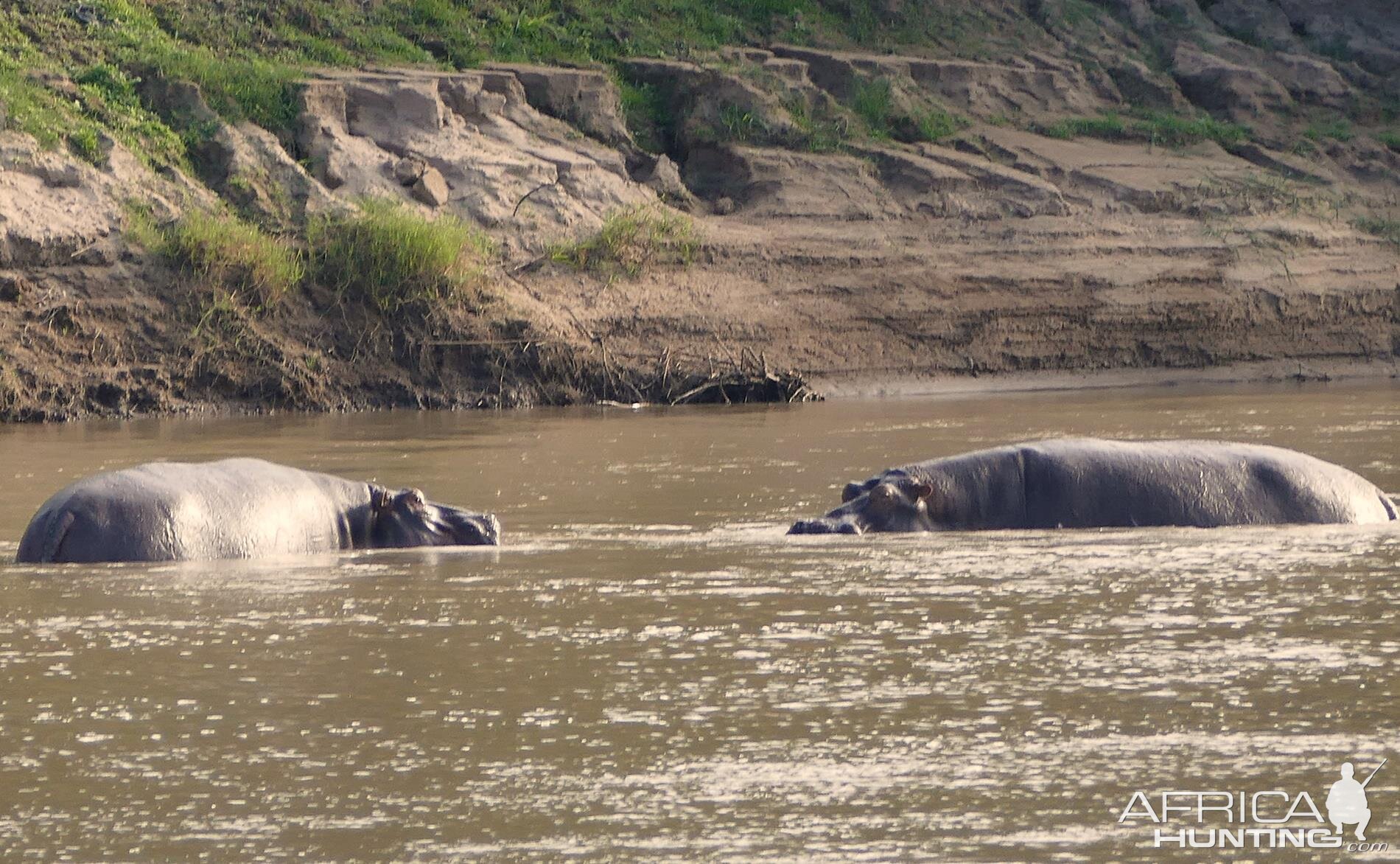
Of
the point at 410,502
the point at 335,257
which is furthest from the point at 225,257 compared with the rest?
the point at 410,502

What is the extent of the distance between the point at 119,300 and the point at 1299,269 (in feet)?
43.3

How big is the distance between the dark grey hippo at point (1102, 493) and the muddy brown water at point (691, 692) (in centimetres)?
34

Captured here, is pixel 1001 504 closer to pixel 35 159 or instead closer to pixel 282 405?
pixel 282 405

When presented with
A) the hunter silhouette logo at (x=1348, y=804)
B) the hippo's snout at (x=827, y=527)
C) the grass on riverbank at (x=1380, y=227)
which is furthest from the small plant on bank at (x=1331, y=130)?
the hunter silhouette logo at (x=1348, y=804)

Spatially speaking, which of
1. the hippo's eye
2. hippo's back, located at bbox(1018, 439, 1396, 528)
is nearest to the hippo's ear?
the hippo's eye

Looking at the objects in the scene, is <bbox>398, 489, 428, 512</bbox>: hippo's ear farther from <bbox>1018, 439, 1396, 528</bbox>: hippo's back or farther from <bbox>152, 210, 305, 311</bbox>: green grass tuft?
<bbox>152, 210, 305, 311</bbox>: green grass tuft

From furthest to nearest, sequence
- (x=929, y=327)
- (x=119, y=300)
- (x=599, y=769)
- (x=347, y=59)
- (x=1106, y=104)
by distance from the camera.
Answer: (x=1106, y=104), (x=347, y=59), (x=929, y=327), (x=119, y=300), (x=599, y=769)

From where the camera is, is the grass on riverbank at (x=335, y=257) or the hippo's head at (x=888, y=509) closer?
the hippo's head at (x=888, y=509)

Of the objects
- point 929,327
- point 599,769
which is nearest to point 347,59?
point 929,327

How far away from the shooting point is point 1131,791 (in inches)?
185

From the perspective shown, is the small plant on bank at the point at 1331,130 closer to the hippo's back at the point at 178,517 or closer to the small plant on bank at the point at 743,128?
the small plant on bank at the point at 743,128
